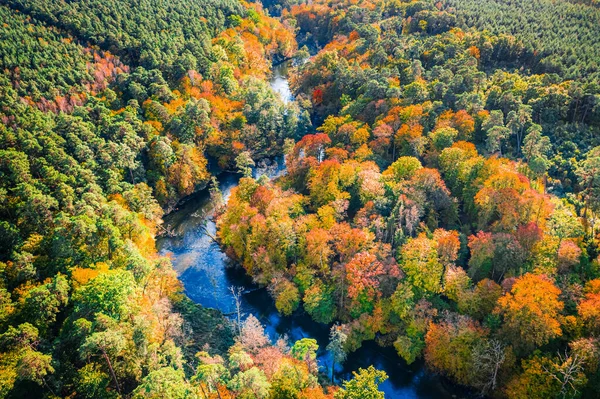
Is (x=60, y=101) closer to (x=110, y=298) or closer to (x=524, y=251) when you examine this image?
(x=110, y=298)

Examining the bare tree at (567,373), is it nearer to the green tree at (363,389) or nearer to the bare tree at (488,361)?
the bare tree at (488,361)

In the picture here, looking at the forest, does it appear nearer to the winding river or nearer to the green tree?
the green tree

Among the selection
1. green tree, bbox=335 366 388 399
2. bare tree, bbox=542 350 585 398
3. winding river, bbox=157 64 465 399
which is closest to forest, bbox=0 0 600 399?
green tree, bbox=335 366 388 399

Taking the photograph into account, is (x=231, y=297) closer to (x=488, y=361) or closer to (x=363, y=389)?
(x=363, y=389)

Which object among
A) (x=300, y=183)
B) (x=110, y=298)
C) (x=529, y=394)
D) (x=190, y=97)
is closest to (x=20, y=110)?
(x=190, y=97)

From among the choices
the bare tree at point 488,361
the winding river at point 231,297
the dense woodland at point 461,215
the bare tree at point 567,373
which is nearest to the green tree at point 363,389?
the dense woodland at point 461,215

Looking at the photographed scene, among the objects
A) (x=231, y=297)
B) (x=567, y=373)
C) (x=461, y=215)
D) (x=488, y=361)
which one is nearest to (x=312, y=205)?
(x=231, y=297)
